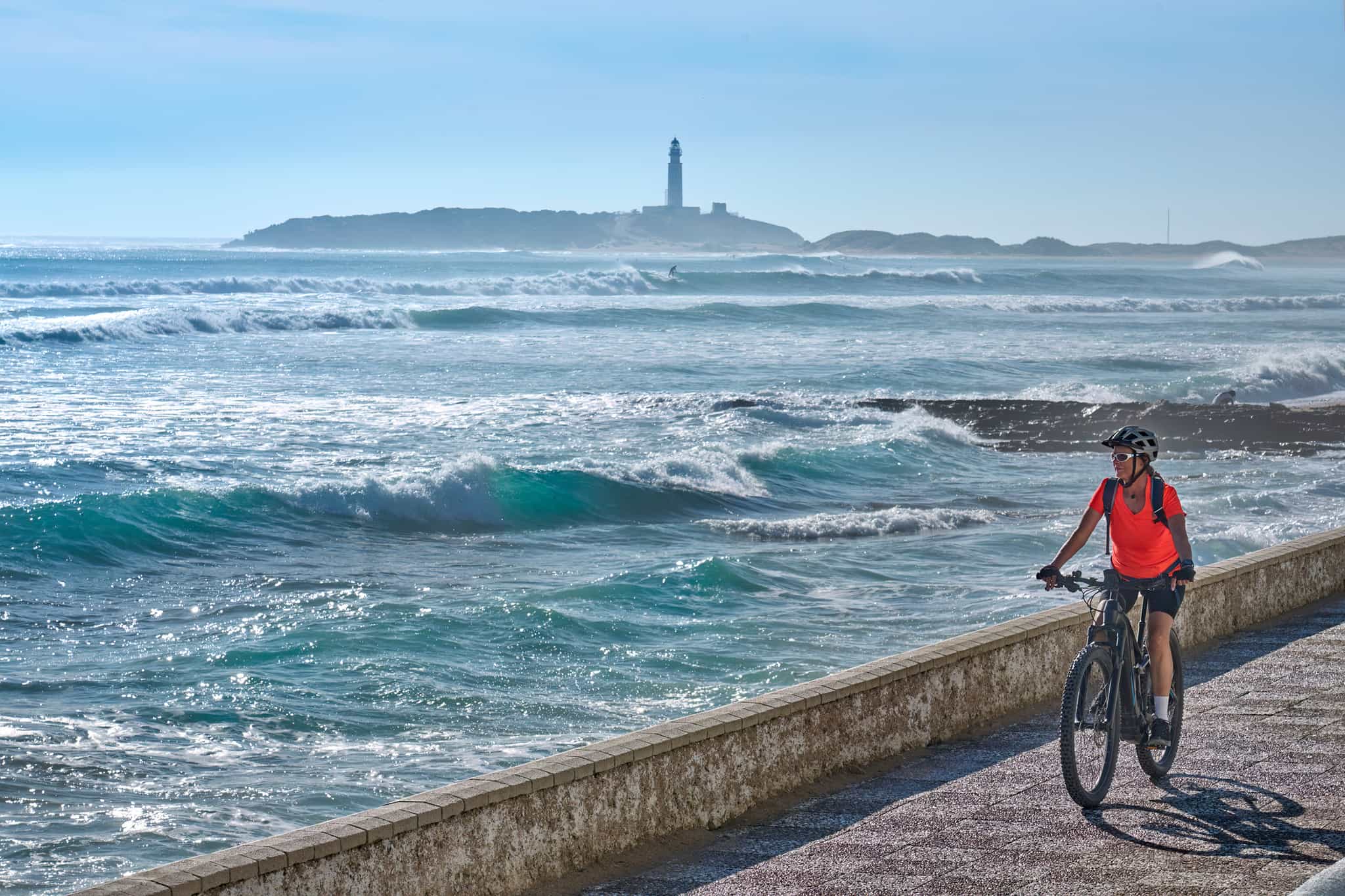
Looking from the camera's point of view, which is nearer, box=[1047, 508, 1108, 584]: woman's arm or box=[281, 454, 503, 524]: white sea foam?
box=[1047, 508, 1108, 584]: woman's arm

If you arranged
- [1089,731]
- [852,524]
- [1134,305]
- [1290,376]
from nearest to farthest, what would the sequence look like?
[1089,731]
[852,524]
[1290,376]
[1134,305]

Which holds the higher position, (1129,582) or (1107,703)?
(1129,582)

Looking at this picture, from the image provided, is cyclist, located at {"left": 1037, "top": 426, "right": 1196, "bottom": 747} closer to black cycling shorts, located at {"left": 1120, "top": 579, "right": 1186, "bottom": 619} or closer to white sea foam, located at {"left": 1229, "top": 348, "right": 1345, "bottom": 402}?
black cycling shorts, located at {"left": 1120, "top": 579, "right": 1186, "bottom": 619}

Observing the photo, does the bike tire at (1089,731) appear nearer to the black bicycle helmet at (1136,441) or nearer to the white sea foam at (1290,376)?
the black bicycle helmet at (1136,441)

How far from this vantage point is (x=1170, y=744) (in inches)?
234

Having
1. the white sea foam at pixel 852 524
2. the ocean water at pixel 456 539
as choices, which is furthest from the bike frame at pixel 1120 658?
the white sea foam at pixel 852 524

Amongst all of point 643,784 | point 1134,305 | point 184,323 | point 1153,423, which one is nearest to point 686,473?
point 1153,423

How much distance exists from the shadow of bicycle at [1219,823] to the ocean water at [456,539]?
4.58m

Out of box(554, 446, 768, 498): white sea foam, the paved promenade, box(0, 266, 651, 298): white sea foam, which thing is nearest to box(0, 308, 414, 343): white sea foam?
box(0, 266, 651, 298): white sea foam

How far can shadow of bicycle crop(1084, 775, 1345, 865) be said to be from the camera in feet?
16.3

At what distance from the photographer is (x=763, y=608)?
13.8 meters

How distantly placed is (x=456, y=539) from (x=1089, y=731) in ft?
44.7

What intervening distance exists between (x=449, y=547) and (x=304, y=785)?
927cm

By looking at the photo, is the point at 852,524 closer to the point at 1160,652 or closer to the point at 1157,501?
the point at 1160,652
